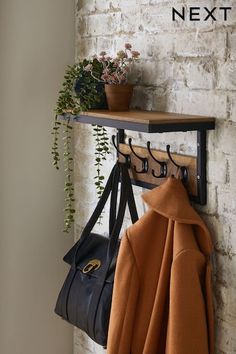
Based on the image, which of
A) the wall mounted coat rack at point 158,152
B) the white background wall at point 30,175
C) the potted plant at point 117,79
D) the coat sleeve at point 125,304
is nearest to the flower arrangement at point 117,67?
the potted plant at point 117,79

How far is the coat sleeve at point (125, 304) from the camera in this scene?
66.8 inches

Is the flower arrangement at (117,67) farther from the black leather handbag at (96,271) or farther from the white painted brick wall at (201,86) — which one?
the black leather handbag at (96,271)

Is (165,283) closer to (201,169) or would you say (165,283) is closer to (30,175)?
(201,169)

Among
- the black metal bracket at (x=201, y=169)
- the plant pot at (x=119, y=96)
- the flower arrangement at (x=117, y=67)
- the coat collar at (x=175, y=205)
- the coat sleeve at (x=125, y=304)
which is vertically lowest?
the coat sleeve at (x=125, y=304)

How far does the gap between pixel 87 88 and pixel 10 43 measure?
0.39m

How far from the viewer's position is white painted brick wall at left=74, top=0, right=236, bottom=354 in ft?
5.09

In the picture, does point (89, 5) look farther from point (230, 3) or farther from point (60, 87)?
point (230, 3)

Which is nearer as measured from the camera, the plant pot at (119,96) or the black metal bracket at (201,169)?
the black metal bracket at (201,169)

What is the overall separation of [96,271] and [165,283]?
317 millimetres

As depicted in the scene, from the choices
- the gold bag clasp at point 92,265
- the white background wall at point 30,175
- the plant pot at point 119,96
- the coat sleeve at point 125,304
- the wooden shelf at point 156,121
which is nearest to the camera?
the wooden shelf at point 156,121

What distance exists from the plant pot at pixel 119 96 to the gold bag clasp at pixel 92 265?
46cm

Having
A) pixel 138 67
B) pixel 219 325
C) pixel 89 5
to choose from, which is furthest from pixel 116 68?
pixel 219 325

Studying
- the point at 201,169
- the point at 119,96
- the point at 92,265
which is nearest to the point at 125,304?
the point at 92,265

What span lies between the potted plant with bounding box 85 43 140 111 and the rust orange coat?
29cm
